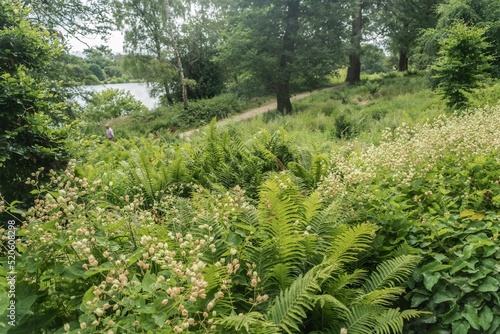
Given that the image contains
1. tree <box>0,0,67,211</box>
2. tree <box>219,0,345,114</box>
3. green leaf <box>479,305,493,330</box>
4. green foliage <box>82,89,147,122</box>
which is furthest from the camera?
green foliage <box>82,89,147,122</box>

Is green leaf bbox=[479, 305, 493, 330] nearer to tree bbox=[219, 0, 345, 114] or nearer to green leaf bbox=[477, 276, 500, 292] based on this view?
green leaf bbox=[477, 276, 500, 292]

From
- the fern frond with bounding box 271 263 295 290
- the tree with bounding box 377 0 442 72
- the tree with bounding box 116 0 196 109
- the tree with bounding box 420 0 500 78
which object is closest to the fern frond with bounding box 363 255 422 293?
the fern frond with bounding box 271 263 295 290

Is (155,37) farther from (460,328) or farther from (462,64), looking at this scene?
(460,328)

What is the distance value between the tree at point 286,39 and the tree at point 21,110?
41.7 ft

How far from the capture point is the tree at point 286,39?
15.6 meters

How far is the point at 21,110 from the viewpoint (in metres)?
3.60

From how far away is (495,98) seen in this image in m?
7.77

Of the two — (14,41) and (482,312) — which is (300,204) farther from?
(14,41)

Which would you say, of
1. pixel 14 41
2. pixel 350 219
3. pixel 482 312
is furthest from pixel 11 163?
pixel 482 312

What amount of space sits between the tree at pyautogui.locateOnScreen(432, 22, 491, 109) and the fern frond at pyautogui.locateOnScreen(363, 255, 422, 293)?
324 inches

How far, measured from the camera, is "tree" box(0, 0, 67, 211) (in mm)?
3529

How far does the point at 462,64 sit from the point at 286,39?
884 cm

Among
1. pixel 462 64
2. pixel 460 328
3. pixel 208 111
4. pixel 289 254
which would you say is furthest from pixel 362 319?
pixel 208 111

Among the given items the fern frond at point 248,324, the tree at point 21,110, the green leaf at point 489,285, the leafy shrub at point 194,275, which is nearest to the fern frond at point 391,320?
the leafy shrub at point 194,275
